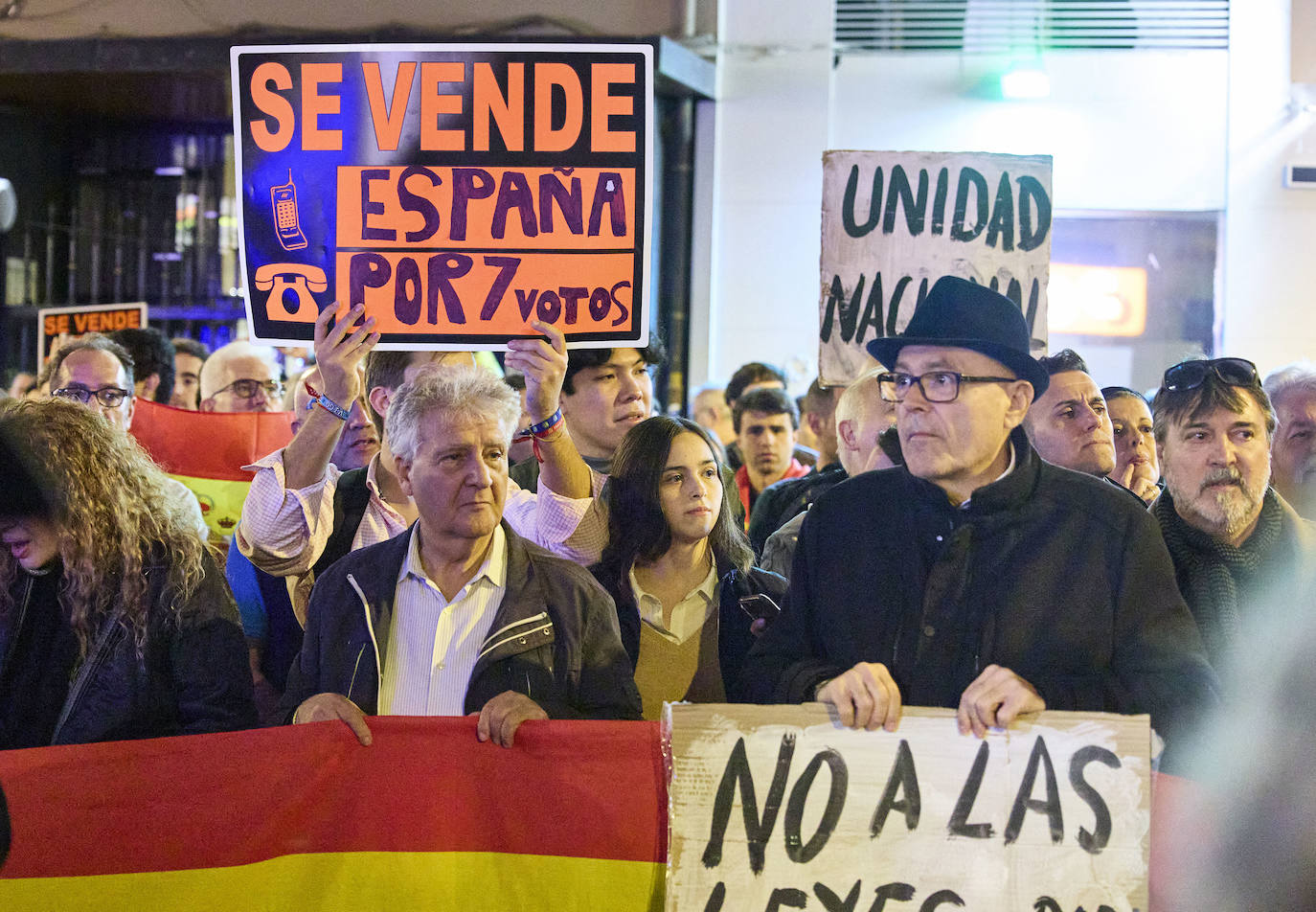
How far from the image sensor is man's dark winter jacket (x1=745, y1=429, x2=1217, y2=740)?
2582 millimetres

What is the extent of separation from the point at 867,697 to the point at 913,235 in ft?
6.65

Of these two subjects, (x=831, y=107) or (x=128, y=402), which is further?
(x=831, y=107)

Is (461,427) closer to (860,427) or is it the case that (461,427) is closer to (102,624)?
(102,624)

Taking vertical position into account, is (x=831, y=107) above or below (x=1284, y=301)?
above

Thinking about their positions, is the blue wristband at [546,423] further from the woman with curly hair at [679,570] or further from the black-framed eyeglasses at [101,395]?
the black-framed eyeglasses at [101,395]

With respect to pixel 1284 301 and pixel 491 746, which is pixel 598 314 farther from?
pixel 1284 301

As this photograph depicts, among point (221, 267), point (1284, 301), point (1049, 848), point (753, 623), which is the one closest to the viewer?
point (1049, 848)

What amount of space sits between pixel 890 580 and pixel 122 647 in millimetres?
1605

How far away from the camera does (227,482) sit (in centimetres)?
517

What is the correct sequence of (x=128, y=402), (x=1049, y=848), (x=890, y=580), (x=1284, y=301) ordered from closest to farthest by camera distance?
(x=1049, y=848) < (x=890, y=580) < (x=128, y=402) < (x=1284, y=301)

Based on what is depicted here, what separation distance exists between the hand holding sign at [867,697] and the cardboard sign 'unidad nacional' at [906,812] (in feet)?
0.12

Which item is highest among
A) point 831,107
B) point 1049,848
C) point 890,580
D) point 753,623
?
point 831,107

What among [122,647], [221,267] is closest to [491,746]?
[122,647]

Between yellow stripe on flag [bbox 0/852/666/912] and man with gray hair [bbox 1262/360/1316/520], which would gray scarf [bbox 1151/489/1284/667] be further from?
yellow stripe on flag [bbox 0/852/666/912]
